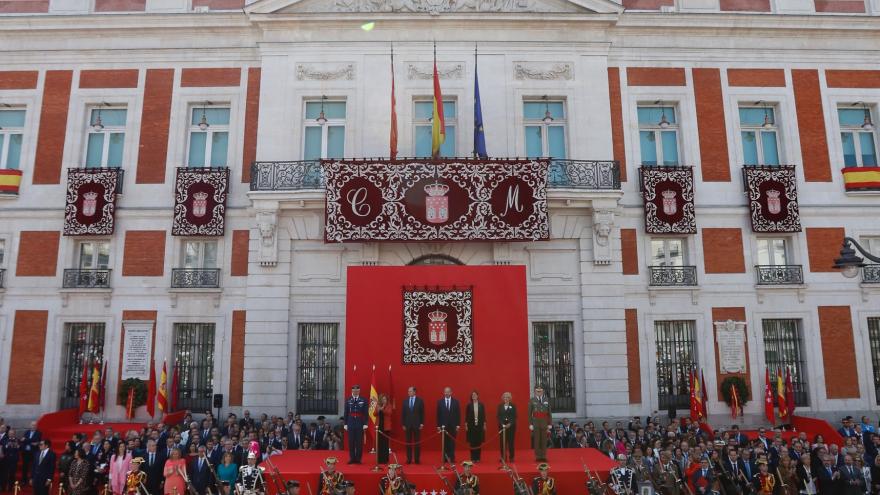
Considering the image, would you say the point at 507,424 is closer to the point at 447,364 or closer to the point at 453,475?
the point at 453,475

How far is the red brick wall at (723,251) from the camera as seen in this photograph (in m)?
16.6

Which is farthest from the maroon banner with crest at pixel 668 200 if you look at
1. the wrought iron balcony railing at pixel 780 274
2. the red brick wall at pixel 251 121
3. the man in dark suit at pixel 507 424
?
the red brick wall at pixel 251 121

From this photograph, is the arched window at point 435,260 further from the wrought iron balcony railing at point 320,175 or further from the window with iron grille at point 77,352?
the window with iron grille at point 77,352

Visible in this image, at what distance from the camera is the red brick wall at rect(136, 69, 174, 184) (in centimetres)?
1691

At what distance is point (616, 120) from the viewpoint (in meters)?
17.2

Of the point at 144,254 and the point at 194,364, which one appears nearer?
the point at 194,364

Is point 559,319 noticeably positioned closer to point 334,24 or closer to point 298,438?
point 298,438

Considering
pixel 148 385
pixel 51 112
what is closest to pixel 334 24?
pixel 51 112

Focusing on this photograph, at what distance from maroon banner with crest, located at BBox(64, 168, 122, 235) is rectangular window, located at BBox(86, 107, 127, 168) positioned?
22.7 inches

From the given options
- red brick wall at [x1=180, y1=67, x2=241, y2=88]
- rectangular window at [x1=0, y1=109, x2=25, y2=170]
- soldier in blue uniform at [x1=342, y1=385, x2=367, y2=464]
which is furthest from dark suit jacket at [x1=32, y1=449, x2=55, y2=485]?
red brick wall at [x1=180, y1=67, x2=241, y2=88]

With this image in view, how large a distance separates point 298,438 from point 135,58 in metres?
12.3

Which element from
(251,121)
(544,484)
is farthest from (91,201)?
(544,484)

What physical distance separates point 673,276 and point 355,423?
32.9ft

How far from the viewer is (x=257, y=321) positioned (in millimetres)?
15836
